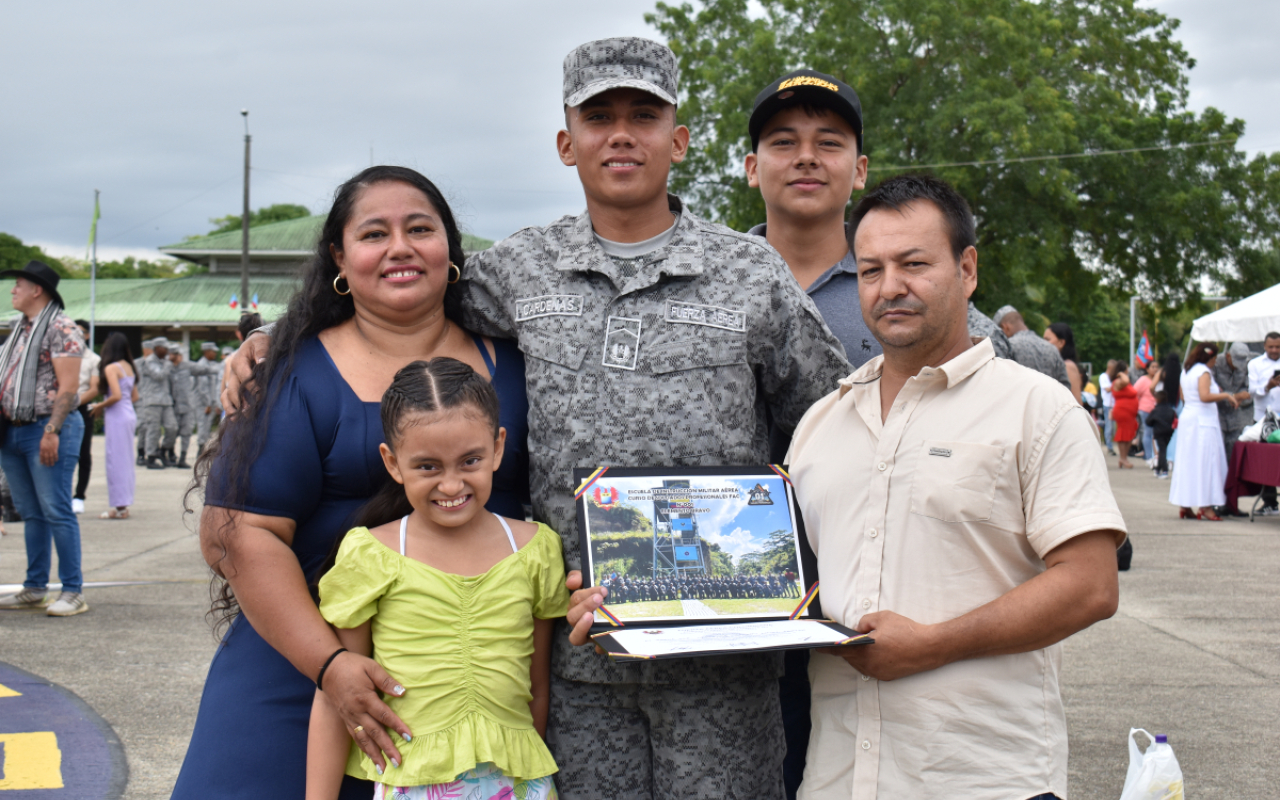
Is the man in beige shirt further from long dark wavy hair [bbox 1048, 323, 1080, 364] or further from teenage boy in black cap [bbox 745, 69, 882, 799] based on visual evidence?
long dark wavy hair [bbox 1048, 323, 1080, 364]

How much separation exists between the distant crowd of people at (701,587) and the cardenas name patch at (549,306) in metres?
0.65

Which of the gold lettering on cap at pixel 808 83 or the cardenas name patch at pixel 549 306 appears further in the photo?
the gold lettering on cap at pixel 808 83

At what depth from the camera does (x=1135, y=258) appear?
24000 mm

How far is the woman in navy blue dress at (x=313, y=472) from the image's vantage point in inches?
85.3

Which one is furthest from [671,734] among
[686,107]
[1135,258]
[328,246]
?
[1135,258]

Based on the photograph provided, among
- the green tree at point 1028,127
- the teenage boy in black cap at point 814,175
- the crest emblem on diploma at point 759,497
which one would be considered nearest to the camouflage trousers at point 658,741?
the crest emblem on diploma at point 759,497

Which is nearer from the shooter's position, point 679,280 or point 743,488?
point 743,488

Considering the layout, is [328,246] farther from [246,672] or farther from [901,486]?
[901,486]

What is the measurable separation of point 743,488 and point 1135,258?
2488 cm

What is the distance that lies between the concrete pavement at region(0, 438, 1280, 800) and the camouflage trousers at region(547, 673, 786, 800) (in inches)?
94.3

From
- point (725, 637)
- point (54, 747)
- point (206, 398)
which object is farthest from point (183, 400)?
point (725, 637)

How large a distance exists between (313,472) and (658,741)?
0.98 m

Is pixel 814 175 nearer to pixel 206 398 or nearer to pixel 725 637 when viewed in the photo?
pixel 725 637

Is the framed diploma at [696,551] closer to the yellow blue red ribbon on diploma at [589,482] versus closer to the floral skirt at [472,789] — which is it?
A: the yellow blue red ribbon on diploma at [589,482]
